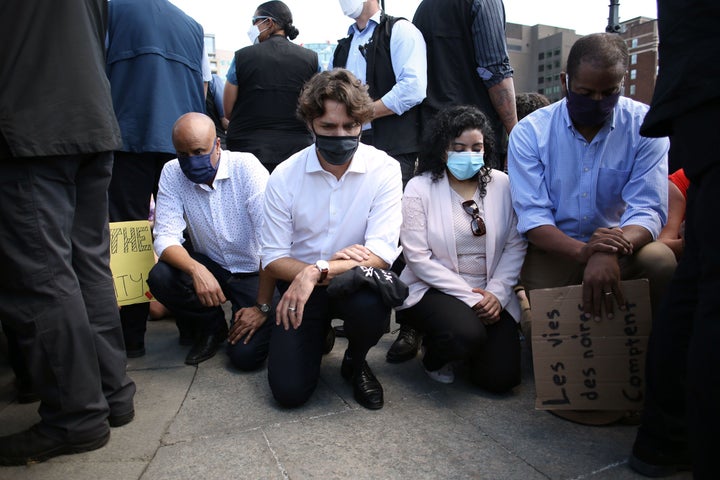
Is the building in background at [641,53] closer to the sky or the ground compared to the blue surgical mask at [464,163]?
closer to the sky

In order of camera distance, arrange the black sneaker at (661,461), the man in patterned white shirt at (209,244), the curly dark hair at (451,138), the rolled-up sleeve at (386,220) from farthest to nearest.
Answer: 1. the man in patterned white shirt at (209,244)
2. the curly dark hair at (451,138)
3. the rolled-up sleeve at (386,220)
4. the black sneaker at (661,461)

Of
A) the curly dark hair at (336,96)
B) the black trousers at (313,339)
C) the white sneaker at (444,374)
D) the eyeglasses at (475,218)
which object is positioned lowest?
the white sneaker at (444,374)

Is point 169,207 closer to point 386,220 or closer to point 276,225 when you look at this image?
point 276,225

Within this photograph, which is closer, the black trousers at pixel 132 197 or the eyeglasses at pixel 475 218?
the eyeglasses at pixel 475 218

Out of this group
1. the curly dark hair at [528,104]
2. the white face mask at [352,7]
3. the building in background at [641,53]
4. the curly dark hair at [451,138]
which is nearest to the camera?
the curly dark hair at [451,138]

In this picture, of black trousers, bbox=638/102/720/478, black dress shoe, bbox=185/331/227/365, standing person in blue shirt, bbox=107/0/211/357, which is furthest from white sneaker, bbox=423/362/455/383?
standing person in blue shirt, bbox=107/0/211/357

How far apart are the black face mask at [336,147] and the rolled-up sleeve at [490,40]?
1340 mm

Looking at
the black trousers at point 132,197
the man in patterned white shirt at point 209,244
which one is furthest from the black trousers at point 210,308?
the black trousers at point 132,197

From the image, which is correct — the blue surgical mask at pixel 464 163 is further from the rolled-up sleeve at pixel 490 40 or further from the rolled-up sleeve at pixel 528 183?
the rolled-up sleeve at pixel 490 40

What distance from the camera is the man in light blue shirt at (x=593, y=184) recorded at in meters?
2.44

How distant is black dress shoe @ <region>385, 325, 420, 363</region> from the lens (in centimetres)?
312

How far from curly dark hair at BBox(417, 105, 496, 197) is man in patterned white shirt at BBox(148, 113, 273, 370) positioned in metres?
1.01

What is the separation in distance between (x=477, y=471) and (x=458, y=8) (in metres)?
2.85

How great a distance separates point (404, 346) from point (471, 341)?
1.99ft
